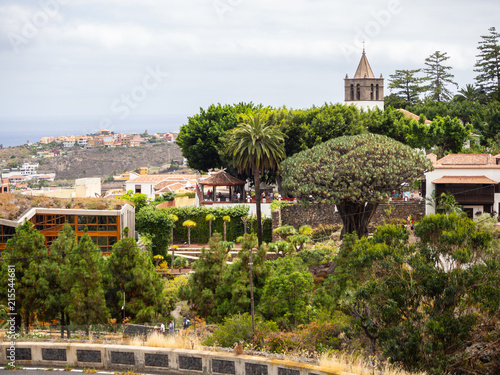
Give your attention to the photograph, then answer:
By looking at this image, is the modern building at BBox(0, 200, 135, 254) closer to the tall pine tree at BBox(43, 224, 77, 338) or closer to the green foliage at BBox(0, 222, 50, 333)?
the green foliage at BBox(0, 222, 50, 333)

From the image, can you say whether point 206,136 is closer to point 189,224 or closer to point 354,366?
point 189,224

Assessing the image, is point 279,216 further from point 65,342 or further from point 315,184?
point 65,342

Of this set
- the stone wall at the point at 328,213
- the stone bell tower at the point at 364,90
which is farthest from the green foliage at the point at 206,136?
the stone bell tower at the point at 364,90

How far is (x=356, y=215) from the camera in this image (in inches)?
1702

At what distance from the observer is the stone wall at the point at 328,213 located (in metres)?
50.8

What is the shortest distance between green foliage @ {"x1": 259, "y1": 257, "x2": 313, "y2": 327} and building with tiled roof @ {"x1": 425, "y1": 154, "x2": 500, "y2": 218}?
27396mm

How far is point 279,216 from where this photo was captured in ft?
162

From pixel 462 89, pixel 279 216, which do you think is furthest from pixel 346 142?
pixel 462 89

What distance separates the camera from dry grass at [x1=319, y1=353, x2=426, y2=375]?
1515 cm

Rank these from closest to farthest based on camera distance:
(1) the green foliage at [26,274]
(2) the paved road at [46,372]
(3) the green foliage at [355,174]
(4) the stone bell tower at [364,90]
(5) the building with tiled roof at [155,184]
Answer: (2) the paved road at [46,372] → (1) the green foliage at [26,274] → (3) the green foliage at [355,174] → (4) the stone bell tower at [364,90] → (5) the building with tiled roof at [155,184]

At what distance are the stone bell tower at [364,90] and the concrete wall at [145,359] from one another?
6859 centimetres

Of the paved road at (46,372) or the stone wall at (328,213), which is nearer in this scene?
the paved road at (46,372)

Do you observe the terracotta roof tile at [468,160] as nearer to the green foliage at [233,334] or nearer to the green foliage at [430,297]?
the green foliage at [430,297]

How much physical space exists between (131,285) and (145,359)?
28.7ft
